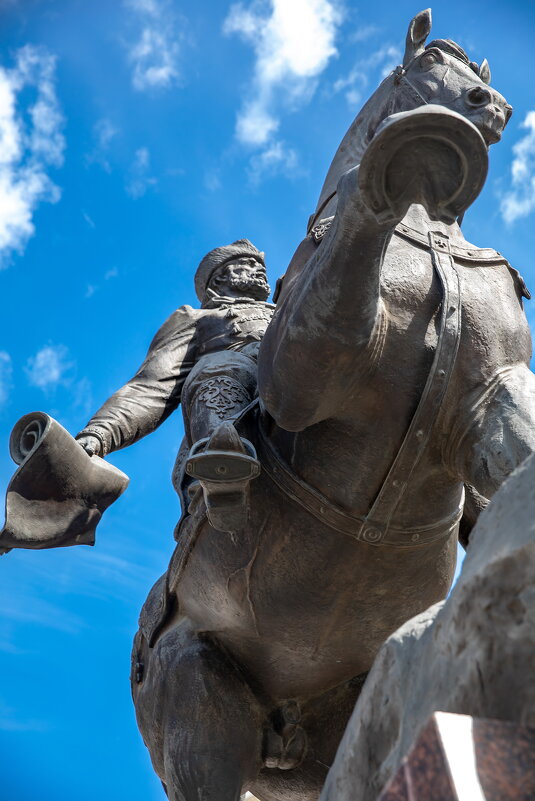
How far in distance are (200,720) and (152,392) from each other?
1.72m

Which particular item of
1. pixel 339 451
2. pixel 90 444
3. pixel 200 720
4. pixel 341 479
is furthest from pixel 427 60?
pixel 200 720

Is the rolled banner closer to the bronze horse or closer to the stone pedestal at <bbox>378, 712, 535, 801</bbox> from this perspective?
the bronze horse

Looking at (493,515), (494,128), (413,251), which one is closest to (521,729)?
A: (493,515)

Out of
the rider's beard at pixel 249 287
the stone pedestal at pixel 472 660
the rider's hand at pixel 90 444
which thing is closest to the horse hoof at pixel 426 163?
the stone pedestal at pixel 472 660

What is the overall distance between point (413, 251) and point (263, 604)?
5.19 feet

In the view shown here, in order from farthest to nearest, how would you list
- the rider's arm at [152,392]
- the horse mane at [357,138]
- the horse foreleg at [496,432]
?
1. the rider's arm at [152,392]
2. the horse mane at [357,138]
3. the horse foreleg at [496,432]

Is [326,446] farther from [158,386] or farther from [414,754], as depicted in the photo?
[414,754]

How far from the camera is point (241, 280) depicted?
5.62 meters

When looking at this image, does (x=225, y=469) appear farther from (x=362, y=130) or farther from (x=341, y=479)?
(x=362, y=130)

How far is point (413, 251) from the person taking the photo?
3979 millimetres

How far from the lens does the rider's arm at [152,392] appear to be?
4.98 metres

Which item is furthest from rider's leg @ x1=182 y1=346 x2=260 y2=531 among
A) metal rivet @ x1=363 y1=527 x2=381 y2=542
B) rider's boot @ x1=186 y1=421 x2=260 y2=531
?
metal rivet @ x1=363 y1=527 x2=381 y2=542

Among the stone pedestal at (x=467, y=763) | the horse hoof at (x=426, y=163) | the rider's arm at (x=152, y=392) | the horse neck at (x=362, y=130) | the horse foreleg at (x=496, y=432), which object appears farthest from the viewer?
the rider's arm at (x=152, y=392)

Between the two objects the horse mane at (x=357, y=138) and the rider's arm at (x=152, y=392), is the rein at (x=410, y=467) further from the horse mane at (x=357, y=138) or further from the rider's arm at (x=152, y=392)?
the rider's arm at (x=152, y=392)
